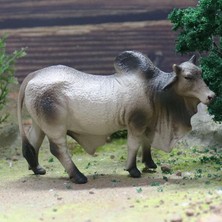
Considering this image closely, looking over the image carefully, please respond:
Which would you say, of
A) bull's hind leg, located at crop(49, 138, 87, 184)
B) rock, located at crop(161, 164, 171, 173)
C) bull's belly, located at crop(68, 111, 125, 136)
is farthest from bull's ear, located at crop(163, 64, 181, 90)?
bull's hind leg, located at crop(49, 138, 87, 184)

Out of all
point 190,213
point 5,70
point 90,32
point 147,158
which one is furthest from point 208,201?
point 90,32

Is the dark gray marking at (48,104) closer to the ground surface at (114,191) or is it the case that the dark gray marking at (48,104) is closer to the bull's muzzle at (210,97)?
the ground surface at (114,191)

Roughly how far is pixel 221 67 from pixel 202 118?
2.04 m

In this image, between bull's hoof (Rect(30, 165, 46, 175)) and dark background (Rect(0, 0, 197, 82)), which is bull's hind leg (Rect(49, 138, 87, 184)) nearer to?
bull's hoof (Rect(30, 165, 46, 175))

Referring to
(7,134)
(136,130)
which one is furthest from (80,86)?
(7,134)

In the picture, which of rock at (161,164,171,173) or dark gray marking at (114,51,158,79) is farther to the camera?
rock at (161,164,171,173)

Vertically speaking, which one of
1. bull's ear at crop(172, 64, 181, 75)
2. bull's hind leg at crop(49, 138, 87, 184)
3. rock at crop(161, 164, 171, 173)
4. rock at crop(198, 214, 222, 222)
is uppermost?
bull's ear at crop(172, 64, 181, 75)

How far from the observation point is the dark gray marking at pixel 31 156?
21.5 feet

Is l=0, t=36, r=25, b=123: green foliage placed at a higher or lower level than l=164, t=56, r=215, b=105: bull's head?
lower

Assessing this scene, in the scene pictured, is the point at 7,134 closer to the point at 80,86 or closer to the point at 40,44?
the point at 40,44

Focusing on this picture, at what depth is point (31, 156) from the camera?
6.61 m

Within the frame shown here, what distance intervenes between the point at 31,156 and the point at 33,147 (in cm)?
10

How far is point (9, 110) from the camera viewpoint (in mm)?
9016

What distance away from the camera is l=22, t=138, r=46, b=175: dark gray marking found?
6562mm
